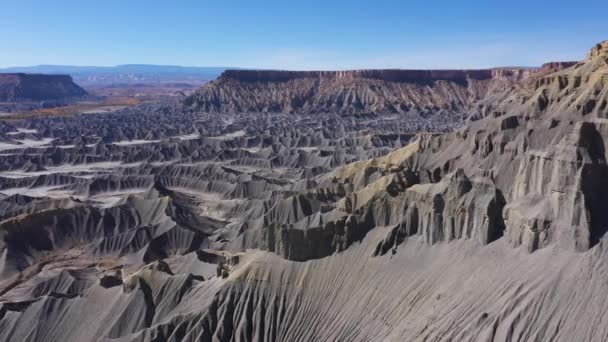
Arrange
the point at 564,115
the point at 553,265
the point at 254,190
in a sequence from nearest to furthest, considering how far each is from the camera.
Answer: the point at 553,265 < the point at 564,115 < the point at 254,190

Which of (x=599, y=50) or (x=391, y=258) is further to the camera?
(x=599, y=50)

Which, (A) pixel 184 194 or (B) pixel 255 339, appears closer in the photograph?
(B) pixel 255 339

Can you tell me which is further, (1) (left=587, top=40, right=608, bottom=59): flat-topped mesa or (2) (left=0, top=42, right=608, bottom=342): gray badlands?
(1) (left=587, top=40, right=608, bottom=59): flat-topped mesa

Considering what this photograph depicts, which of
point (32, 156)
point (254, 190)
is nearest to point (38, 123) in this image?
point (32, 156)

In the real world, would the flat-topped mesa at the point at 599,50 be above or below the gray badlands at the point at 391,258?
above

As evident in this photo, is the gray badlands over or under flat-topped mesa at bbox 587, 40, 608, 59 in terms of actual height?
under

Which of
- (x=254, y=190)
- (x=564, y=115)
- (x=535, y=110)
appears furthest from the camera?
(x=254, y=190)

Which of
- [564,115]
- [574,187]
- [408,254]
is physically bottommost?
[408,254]

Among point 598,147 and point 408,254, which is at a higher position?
point 598,147

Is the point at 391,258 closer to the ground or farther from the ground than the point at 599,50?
closer to the ground

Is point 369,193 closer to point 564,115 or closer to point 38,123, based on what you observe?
point 564,115

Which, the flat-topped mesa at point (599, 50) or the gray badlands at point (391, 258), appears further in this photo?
the flat-topped mesa at point (599, 50)
